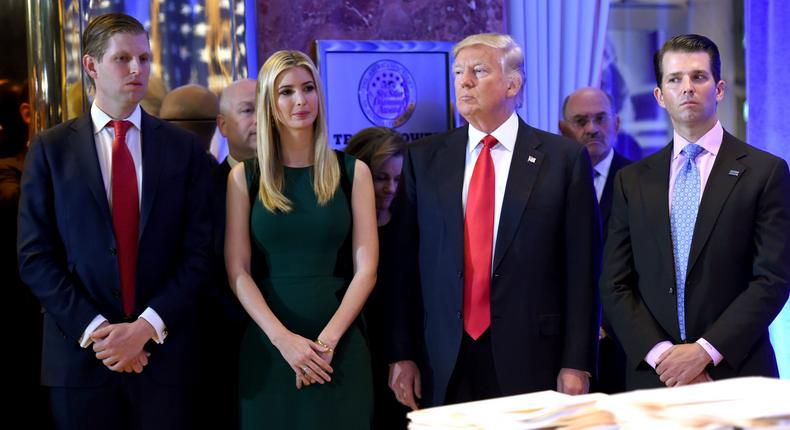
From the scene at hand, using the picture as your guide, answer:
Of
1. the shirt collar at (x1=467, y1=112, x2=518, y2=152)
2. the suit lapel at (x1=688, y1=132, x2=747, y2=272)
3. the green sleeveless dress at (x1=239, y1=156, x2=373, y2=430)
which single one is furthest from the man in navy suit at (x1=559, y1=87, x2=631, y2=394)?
the green sleeveless dress at (x1=239, y1=156, x2=373, y2=430)

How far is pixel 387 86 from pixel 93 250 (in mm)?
2184

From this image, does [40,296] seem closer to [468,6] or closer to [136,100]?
[136,100]

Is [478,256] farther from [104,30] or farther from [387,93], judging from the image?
[387,93]

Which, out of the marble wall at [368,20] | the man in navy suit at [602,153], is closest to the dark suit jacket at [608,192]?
the man in navy suit at [602,153]

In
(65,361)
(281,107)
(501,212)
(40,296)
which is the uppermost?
(281,107)

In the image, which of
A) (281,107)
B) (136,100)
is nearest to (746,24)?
(281,107)

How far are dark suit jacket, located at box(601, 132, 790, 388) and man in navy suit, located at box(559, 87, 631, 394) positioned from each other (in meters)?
0.75

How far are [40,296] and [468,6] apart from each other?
284 cm

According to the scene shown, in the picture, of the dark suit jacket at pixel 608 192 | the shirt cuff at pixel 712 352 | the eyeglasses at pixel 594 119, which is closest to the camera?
the shirt cuff at pixel 712 352

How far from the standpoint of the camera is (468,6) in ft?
16.7

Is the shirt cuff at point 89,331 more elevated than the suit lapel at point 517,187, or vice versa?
the suit lapel at point 517,187

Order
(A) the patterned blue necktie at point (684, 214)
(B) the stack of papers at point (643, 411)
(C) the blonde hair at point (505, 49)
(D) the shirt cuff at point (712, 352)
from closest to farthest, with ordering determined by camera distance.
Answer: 1. (B) the stack of papers at point (643, 411)
2. (D) the shirt cuff at point (712, 352)
3. (A) the patterned blue necktie at point (684, 214)
4. (C) the blonde hair at point (505, 49)

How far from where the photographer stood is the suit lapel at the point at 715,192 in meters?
2.98

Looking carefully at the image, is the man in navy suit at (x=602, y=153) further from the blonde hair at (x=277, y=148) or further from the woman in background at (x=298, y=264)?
the blonde hair at (x=277, y=148)
